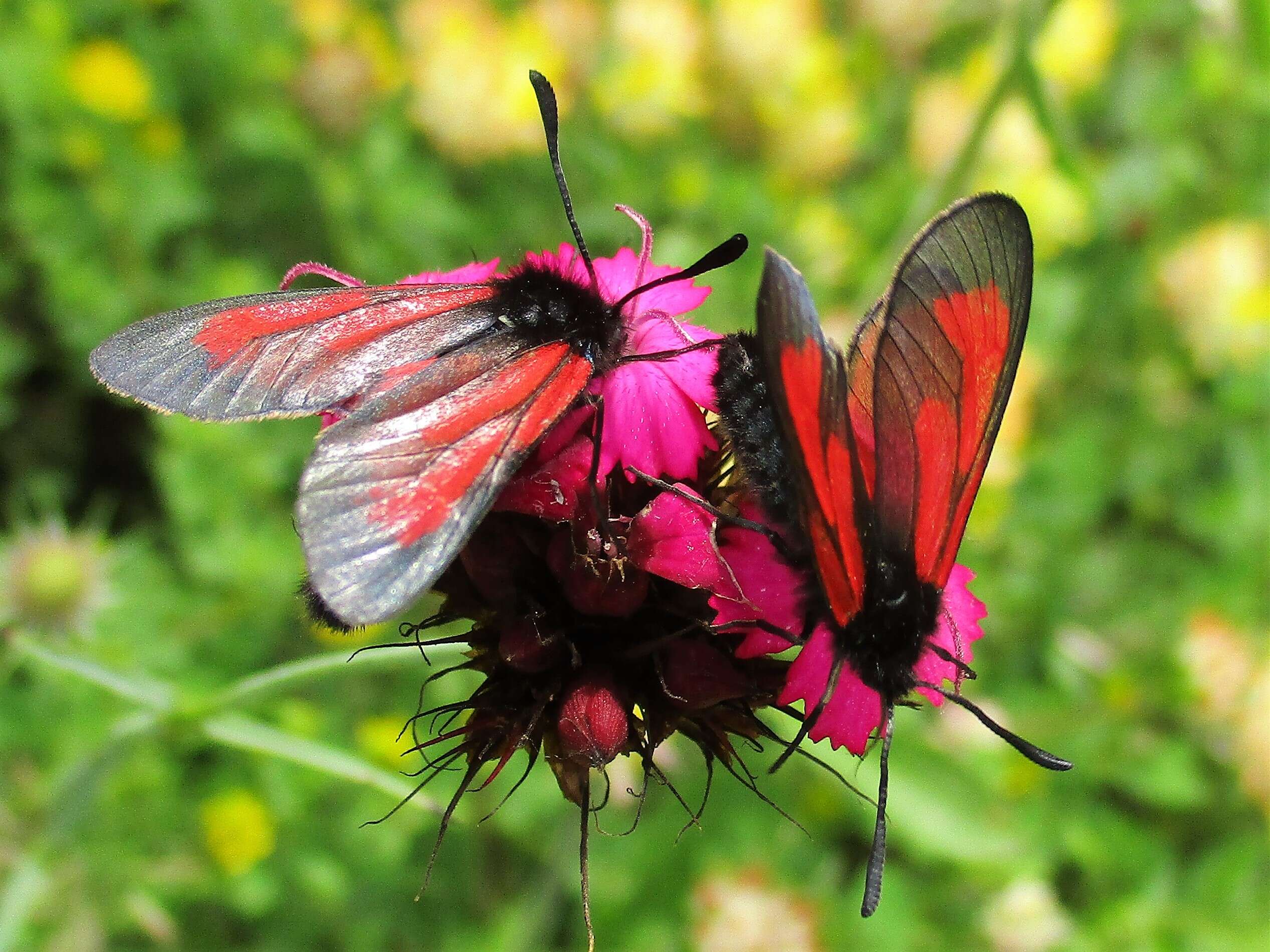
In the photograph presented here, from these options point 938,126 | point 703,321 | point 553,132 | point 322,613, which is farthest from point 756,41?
point 322,613

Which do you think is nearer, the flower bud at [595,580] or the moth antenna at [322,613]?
the moth antenna at [322,613]

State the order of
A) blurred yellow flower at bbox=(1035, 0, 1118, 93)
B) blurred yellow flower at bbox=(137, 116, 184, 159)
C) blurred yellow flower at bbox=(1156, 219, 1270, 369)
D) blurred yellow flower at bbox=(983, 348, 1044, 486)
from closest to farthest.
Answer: blurred yellow flower at bbox=(983, 348, 1044, 486) < blurred yellow flower at bbox=(137, 116, 184, 159) < blurred yellow flower at bbox=(1156, 219, 1270, 369) < blurred yellow flower at bbox=(1035, 0, 1118, 93)

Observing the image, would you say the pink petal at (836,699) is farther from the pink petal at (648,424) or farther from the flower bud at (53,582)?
the flower bud at (53,582)

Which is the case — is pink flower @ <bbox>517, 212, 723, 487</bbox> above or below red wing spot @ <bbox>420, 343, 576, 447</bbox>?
above

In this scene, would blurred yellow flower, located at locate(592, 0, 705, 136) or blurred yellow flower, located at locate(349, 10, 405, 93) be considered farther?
blurred yellow flower, located at locate(349, 10, 405, 93)

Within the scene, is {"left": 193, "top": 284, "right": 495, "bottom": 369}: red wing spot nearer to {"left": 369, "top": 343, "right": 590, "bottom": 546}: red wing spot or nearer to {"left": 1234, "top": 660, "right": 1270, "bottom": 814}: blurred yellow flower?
{"left": 369, "top": 343, "right": 590, "bottom": 546}: red wing spot

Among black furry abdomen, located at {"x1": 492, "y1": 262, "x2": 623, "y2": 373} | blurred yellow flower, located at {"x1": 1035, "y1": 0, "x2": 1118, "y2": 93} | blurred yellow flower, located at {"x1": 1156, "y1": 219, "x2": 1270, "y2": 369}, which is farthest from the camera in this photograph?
blurred yellow flower, located at {"x1": 1035, "y1": 0, "x2": 1118, "y2": 93}

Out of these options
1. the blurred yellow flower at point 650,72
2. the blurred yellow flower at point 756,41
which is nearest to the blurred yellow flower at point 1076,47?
the blurred yellow flower at point 756,41

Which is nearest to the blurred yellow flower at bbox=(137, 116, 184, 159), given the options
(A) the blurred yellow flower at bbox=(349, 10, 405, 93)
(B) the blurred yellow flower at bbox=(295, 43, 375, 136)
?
(B) the blurred yellow flower at bbox=(295, 43, 375, 136)
